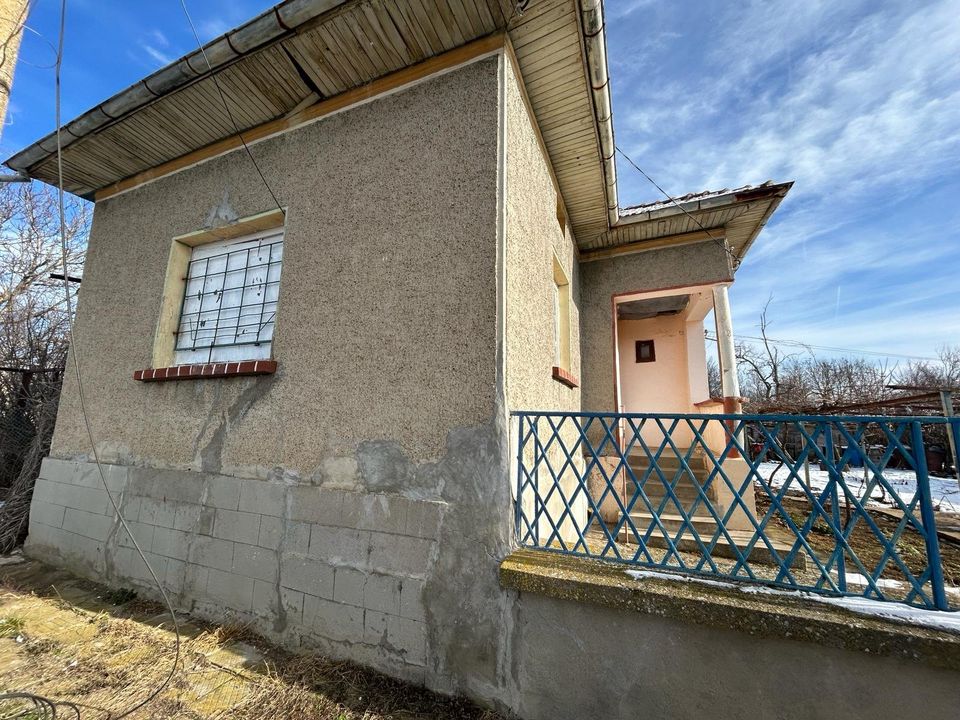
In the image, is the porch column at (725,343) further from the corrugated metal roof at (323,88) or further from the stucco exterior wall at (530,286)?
the stucco exterior wall at (530,286)

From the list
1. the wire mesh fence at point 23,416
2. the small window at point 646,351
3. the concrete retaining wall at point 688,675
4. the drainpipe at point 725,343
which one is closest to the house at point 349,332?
the concrete retaining wall at point 688,675

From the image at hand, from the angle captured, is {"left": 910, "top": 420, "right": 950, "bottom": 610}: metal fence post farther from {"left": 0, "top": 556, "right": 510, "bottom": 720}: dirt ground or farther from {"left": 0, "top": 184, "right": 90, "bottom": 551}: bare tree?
{"left": 0, "top": 184, "right": 90, "bottom": 551}: bare tree

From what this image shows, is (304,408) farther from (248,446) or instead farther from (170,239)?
(170,239)

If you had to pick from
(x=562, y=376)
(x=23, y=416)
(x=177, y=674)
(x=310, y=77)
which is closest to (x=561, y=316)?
(x=562, y=376)

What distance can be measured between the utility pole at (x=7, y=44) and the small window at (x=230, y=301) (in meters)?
1.65

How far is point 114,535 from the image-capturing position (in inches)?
148

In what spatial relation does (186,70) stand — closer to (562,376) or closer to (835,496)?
(562,376)

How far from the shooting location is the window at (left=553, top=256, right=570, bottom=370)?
15.0ft

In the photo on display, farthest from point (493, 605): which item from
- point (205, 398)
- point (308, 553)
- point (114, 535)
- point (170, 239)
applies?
point (170, 239)

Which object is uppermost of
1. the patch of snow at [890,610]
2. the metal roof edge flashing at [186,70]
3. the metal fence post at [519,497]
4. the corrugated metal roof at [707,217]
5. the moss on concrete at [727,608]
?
the metal roof edge flashing at [186,70]

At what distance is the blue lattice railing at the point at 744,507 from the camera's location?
1.93 metres

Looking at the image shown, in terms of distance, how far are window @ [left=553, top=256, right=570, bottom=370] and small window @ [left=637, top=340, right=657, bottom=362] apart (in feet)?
13.9

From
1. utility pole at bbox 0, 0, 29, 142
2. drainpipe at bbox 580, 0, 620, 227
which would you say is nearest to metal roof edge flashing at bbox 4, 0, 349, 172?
utility pole at bbox 0, 0, 29, 142

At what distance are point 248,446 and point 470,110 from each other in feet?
10.2
